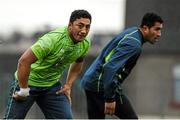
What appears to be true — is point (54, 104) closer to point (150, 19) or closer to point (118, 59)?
point (118, 59)

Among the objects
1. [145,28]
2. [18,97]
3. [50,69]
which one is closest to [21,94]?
[18,97]

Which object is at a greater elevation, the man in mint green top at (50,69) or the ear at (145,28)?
the ear at (145,28)

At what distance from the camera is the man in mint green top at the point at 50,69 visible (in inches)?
308

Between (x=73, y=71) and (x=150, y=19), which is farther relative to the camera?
(x=73, y=71)

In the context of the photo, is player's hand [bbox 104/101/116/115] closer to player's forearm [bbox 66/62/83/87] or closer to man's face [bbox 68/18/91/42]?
player's forearm [bbox 66/62/83/87]

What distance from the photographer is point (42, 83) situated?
8.20 metres

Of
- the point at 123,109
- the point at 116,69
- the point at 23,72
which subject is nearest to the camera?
the point at 23,72

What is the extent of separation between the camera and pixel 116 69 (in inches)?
319

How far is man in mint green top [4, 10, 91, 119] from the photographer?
25.7ft

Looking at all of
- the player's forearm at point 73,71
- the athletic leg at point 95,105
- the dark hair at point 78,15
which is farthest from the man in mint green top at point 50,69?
the athletic leg at point 95,105

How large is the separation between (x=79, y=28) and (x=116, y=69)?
0.53m

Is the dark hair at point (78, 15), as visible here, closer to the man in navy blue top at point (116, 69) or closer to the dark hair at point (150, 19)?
the man in navy blue top at point (116, 69)

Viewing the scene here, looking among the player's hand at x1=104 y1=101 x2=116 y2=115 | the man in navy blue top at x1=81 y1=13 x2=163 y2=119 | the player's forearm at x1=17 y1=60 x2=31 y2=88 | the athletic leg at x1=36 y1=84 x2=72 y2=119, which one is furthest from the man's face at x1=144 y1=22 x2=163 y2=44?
the player's forearm at x1=17 y1=60 x2=31 y2=88

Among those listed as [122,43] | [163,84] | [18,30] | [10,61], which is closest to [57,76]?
[122,43]
